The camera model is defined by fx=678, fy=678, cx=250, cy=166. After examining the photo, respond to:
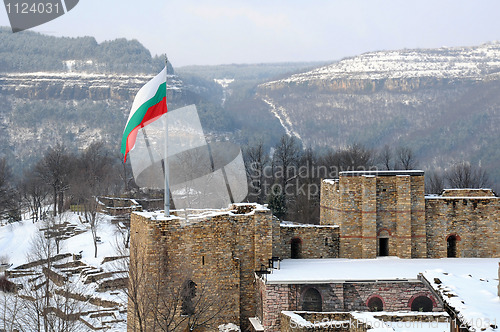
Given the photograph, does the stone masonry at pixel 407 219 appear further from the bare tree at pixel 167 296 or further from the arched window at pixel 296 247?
the bare tree at pixel 167 296

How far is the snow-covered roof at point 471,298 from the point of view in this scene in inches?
626

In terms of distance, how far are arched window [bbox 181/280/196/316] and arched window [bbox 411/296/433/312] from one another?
33.1ft

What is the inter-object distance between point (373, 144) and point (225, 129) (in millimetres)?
31697

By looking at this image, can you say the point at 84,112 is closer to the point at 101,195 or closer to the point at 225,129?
the point at 225,129

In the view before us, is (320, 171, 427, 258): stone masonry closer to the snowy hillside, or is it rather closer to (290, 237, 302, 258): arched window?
(290, 237, 302, 258): arched window

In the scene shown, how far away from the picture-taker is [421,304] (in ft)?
102

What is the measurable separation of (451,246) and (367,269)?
6.51m

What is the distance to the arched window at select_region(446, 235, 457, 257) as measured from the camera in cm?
3672

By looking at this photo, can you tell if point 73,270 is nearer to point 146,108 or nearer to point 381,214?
point 146,108

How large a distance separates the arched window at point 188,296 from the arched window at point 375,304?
8044mm

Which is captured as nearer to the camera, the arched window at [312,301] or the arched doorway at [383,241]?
the arched window at [312,301]

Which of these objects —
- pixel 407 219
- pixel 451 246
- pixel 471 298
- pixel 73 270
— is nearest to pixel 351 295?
pixel 407 219

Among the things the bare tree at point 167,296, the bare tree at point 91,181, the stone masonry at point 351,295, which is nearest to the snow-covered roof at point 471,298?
the stone masonry at point 351,295

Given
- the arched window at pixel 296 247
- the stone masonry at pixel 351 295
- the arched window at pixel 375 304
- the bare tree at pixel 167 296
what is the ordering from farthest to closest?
the arched window at pixel 296 247
the arched window at pixel 375 304
the stone masonry at pixel 351 295
the bare tree at pixel 167 296
